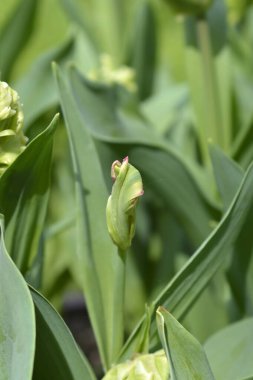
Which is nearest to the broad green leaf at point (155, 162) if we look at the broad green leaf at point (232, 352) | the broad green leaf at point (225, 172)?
the broad green leaf at point (225, 172)

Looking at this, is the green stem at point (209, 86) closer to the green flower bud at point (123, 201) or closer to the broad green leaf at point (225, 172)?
the broad green leaf at point (225, 172)

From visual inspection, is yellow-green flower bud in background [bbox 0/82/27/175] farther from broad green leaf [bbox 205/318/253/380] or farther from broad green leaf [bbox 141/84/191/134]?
broad green leaf [bbox 141/84/191/134]

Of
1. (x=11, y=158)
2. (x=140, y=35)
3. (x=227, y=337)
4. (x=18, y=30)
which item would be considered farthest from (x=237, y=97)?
(x=11, y=158)

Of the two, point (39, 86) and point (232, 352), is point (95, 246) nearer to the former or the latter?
point (232, 352)

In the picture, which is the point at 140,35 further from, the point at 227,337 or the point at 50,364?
the point at 50,364

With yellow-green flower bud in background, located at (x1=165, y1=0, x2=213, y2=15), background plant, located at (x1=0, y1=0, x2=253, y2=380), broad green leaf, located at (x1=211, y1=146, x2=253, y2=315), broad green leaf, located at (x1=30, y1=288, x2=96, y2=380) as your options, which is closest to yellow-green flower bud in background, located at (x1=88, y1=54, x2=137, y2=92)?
background plant, located at (x1=0, y1=0, x2=253, y2=380)
